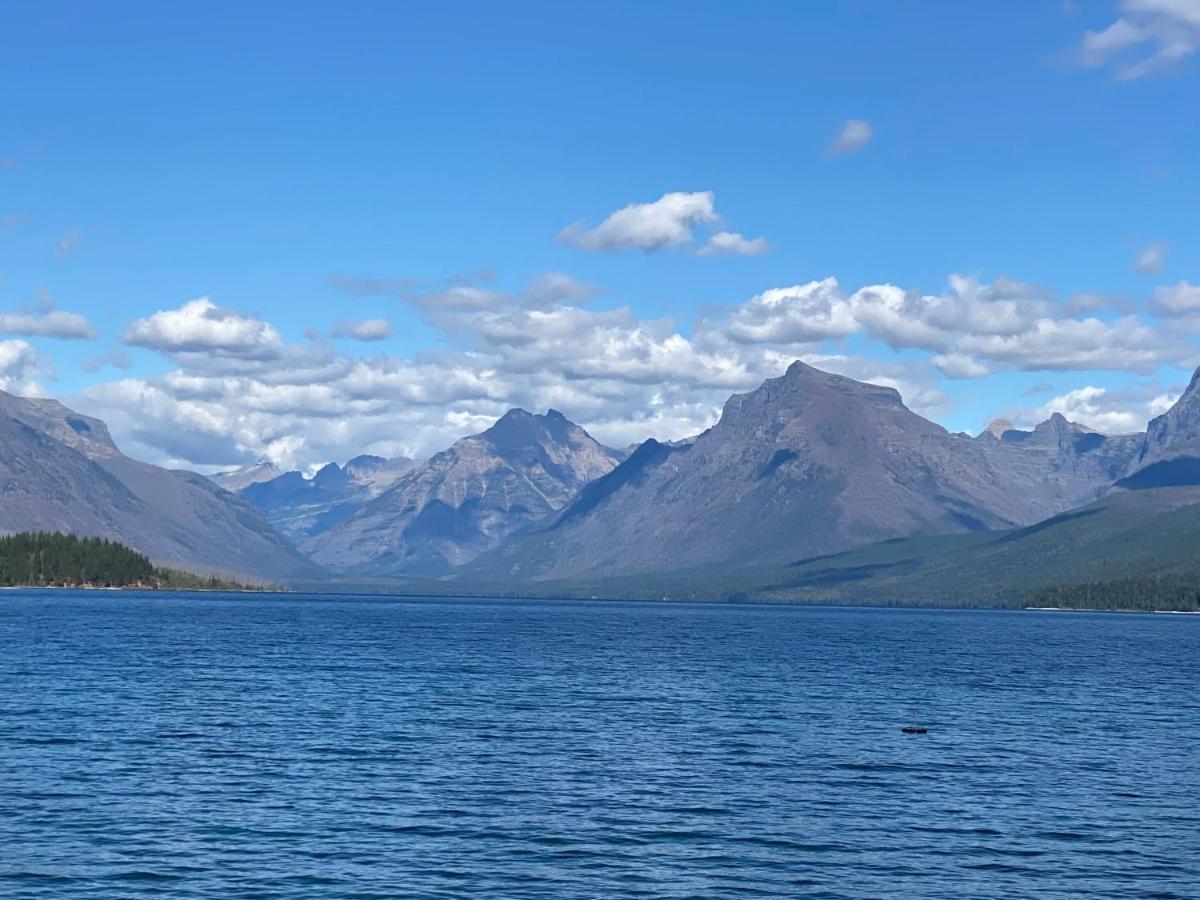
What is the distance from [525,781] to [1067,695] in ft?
280

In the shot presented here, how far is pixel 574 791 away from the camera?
266 feet

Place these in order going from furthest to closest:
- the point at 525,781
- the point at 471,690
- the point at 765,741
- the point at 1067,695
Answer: the point at 1067,695 → the point at 471,690 → the point at 765,741 → the point at 525,781

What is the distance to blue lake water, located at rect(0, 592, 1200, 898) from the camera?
6184cm

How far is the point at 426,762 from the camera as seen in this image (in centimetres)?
8975

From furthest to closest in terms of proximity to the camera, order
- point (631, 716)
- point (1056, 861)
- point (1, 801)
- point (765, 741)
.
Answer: point (631, 716), point (765, 741), point (1, 801), point (1056, 861)

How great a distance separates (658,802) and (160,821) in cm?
2555

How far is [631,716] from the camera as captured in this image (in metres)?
119

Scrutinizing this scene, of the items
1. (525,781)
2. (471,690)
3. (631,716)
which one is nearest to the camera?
(525,781)

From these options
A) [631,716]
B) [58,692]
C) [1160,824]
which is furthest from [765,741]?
[58,692]

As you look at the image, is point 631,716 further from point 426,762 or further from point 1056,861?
point 1056,861

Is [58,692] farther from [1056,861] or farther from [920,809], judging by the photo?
[1056,861]

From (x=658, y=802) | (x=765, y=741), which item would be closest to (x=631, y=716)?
(x=765, y=741)

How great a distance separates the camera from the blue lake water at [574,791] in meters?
61.8

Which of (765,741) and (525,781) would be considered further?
(765,741)
